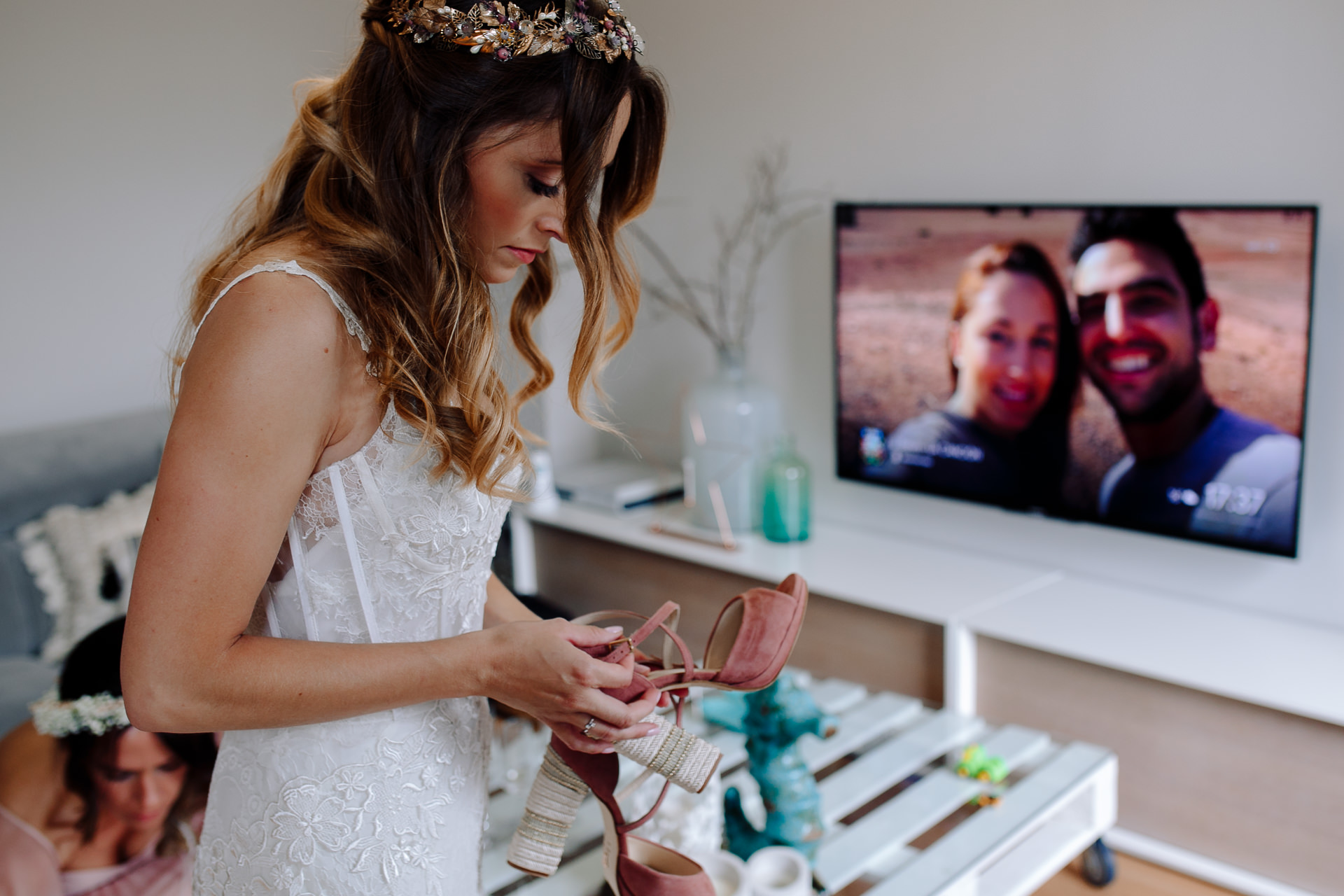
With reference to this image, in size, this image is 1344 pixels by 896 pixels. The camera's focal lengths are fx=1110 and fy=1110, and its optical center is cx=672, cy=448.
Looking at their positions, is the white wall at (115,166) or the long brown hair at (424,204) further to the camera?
the white wall at (115,166)

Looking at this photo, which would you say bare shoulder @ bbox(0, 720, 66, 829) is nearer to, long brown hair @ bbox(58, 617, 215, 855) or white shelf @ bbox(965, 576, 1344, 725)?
long brown hair @ bbox(58, 617, 215, 855)

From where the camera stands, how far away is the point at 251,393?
0.69 meters

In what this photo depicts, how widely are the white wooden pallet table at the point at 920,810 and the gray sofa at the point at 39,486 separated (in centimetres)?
116

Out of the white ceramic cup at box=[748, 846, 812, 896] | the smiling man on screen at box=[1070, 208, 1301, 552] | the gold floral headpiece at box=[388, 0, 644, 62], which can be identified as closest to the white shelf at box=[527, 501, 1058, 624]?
the smiling man on screen at box=[1070, 208, 1301, 552]

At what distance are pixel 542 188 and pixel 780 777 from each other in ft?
2.77

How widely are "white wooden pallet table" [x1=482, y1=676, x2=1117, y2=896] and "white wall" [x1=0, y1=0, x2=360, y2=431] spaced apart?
1.71 metres

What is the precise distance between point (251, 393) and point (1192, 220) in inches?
74.3

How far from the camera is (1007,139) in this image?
2430 millimetres

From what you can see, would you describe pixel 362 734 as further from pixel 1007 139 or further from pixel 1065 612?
pixel 1007 139

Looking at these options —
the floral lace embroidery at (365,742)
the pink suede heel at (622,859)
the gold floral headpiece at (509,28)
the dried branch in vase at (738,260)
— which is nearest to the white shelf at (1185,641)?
the dried branch in vase at (738,260)

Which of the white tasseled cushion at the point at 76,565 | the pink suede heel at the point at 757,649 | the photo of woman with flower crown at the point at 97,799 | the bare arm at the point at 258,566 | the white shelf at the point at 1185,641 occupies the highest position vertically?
the bare arm at the point at 258,566

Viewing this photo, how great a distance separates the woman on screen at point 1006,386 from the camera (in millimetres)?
2326

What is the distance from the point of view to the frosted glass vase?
2.82 m

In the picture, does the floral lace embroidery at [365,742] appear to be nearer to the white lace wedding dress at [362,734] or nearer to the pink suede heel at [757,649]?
the white lace wedding dress at [362,734]
